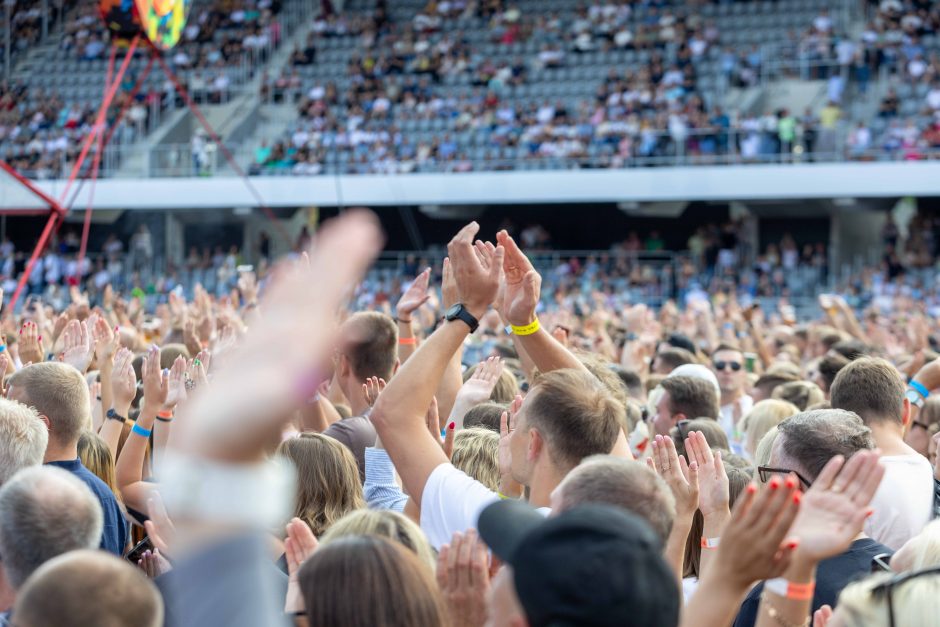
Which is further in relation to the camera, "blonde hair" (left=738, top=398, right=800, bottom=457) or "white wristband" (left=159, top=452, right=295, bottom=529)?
"blonde hair" (left=738, top=398, right=800, bottom=457)

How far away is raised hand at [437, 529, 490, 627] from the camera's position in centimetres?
230

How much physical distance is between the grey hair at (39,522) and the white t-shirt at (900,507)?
2315 millimetres

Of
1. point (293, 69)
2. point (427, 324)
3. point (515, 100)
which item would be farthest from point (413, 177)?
point (427, 324)

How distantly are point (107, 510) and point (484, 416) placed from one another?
1.32 meters

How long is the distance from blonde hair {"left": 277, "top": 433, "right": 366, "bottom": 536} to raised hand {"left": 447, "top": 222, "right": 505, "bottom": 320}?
2.38 feet

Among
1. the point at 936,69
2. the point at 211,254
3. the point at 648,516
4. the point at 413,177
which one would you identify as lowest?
the point at 211,254

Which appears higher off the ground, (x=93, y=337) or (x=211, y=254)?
(x=93, y=337)

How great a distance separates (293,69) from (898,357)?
1990cm

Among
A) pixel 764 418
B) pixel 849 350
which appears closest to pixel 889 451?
pixel 764 418

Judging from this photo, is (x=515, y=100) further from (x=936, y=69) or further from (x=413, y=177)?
(x=936, y=69)

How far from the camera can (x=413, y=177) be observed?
22.8 m

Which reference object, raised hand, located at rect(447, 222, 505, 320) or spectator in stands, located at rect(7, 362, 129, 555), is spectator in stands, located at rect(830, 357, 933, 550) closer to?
raised hand, located at rect(447, 222, 505, 320)

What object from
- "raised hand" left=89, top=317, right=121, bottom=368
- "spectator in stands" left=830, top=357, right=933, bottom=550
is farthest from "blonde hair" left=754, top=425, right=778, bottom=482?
"raised hand" left=89, top=317, right=121, bottom=368

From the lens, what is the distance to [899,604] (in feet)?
6.98
